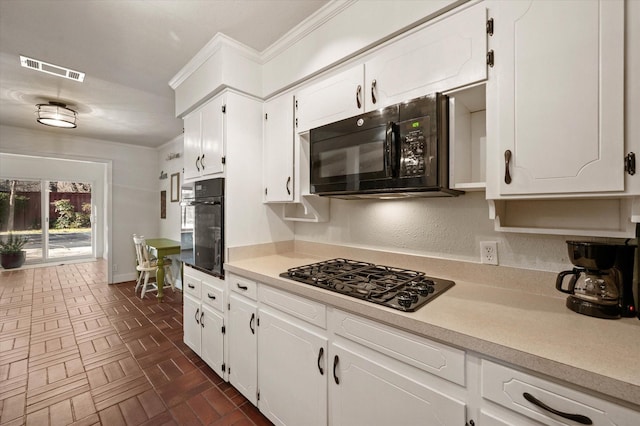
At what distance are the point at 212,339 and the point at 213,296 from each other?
1.16 feet

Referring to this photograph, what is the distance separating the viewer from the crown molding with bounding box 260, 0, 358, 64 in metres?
1.65

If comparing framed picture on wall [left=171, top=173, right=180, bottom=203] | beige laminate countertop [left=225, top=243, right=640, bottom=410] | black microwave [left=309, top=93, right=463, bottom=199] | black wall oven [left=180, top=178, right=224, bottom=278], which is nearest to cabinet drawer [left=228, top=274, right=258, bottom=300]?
black wall oven [left=180, top=178, right=224, bottom=278]

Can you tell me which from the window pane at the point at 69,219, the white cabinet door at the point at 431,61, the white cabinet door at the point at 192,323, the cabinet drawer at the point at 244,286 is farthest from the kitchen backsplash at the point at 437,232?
the window pane at the point at 69,219

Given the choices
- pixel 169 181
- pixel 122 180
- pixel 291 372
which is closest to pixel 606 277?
pixel 291 372

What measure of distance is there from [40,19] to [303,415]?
288 centimetres

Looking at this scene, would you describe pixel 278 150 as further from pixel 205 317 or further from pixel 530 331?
pixel 530 331

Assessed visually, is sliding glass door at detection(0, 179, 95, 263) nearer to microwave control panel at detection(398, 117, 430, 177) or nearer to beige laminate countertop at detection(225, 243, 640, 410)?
beige laminate countertop at detection(225, 243, 640, 410)

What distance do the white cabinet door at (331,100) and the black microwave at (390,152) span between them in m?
0.09

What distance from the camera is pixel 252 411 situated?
1.81 m

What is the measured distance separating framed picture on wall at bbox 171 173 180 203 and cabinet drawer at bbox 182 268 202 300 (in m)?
2.58

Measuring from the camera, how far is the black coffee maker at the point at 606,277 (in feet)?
3.16

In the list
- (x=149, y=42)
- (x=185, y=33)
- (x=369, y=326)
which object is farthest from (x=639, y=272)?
(x=149, y=42)

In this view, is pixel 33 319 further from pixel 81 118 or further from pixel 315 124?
pixel 315 124

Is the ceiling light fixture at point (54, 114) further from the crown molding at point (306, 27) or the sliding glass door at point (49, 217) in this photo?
the sliding glass door at point (49, 217)
